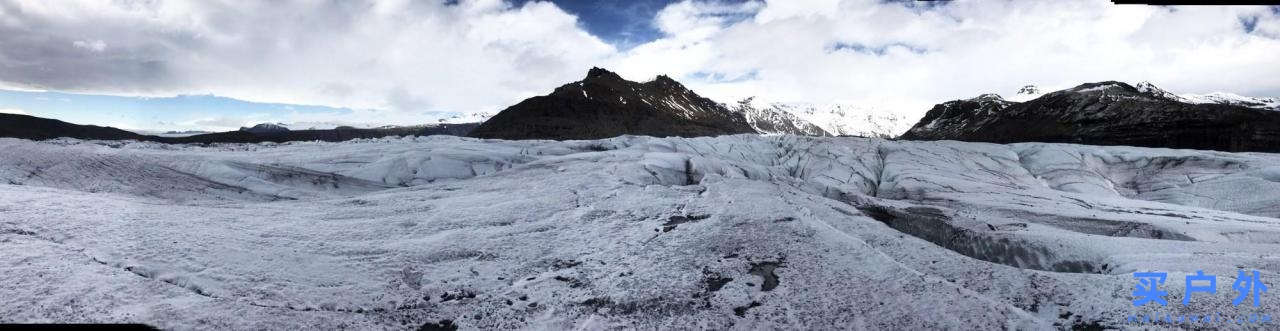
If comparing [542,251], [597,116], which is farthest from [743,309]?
[597,116]

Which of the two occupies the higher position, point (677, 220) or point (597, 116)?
point (597, 116)

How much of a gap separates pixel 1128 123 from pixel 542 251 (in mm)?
69852

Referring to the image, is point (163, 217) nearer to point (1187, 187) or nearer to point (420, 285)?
point (420, 285)

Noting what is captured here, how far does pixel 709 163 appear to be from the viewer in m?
21.4

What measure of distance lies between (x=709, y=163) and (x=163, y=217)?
16.5m

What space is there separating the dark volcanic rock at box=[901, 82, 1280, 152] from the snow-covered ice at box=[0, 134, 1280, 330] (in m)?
44.8

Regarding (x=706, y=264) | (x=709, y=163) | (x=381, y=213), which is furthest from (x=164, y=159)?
(x=709, y=163)

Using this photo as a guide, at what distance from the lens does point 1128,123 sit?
180 ft

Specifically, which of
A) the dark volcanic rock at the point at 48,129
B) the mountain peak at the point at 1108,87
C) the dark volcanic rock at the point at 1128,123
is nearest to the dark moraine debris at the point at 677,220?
the dark volcanic rock at the point at 1128,123

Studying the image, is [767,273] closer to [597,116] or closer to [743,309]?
[743,309]

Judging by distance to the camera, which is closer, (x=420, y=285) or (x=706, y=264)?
(x=420, y=285)

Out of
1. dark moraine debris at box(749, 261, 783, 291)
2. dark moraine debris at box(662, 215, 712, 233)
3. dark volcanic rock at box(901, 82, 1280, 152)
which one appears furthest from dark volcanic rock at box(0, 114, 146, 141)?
dark volcanic rock at box(901, 82, 1280, 152)

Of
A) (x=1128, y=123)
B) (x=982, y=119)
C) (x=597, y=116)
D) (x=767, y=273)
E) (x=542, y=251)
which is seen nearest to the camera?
(x=767, y=273)

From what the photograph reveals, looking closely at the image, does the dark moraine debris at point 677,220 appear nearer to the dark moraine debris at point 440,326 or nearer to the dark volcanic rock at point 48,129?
the dark moraine debris at point 440,326
